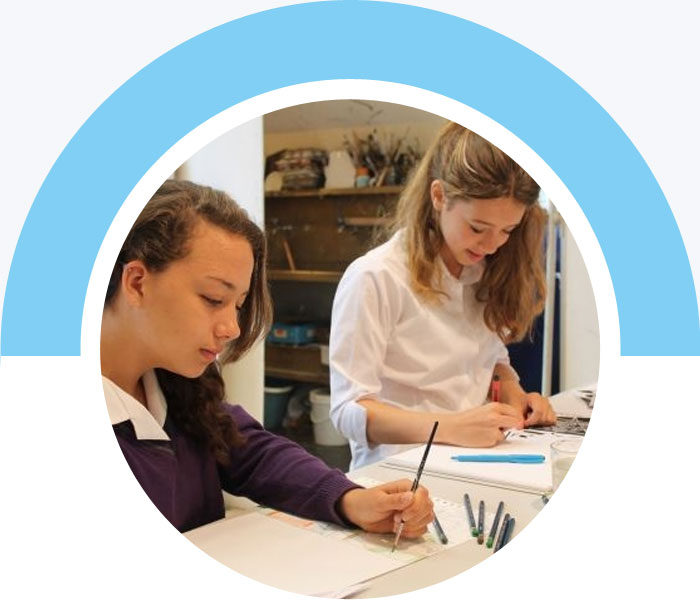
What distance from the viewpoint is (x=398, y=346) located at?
96 cm

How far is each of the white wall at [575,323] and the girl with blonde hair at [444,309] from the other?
0.53 m

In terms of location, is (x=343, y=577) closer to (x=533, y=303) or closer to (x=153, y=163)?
(x=153, y=163)

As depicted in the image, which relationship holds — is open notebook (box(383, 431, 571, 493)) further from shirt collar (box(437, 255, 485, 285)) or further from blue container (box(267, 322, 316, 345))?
blue container (box(267, 322, 316, 345))

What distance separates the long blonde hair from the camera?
84cm

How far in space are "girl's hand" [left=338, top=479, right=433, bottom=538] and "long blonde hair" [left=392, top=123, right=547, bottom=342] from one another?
42 cm

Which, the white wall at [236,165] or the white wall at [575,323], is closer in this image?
the white wall at [236,165]

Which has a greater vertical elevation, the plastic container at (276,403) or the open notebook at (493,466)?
the open notebook at (493,466)

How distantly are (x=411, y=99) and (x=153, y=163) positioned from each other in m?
0.19

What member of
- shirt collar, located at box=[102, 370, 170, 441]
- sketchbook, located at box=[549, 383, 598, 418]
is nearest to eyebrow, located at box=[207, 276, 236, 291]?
shirt collar, located at box=[102, 370, 170, 441]

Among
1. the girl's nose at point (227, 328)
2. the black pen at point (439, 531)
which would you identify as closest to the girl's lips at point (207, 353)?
the girl's nose at point (227, 328)

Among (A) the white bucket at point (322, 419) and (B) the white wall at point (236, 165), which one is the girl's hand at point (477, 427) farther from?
(A) the white bucket at point (322, 419)

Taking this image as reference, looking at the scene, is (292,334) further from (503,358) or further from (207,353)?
(207,353)

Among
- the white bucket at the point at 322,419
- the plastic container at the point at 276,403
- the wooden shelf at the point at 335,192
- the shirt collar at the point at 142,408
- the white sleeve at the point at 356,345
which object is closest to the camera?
the shirt collar at the point at 142,408

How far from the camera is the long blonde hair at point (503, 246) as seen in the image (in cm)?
84
